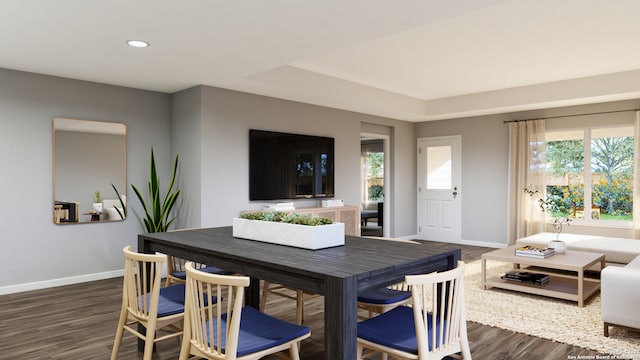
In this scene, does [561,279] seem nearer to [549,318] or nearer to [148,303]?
[549,318]

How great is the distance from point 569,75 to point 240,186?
445 cm

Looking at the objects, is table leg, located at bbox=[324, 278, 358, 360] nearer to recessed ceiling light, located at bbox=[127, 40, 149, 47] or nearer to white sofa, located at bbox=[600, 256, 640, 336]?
white sofa, located at bbox=[600, 256, 640, 336]

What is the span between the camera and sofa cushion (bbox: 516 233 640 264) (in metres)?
4.55

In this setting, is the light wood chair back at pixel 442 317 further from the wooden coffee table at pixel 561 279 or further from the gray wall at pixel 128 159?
the gray wall at pixel 128 159

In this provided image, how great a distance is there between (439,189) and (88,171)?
5730 millimetres

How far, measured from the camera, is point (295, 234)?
2.31 meters

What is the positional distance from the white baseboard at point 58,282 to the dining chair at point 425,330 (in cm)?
397

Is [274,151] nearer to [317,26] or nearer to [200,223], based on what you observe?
[200,223]

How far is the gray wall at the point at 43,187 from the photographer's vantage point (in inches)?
170

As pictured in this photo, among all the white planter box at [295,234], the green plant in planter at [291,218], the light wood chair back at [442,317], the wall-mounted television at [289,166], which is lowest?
the light wood chair back at [442,317]

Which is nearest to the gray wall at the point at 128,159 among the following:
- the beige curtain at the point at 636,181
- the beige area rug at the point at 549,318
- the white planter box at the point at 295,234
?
the white planter box at the point at 295,234

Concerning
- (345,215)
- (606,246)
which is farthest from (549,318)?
(345,215)

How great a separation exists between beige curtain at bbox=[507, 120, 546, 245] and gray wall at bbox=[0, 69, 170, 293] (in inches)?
222

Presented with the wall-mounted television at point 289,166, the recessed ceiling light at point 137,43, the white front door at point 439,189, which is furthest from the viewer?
the white front door at point 439,189
